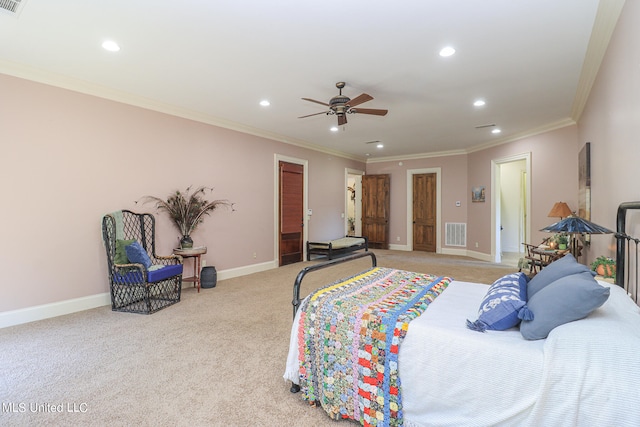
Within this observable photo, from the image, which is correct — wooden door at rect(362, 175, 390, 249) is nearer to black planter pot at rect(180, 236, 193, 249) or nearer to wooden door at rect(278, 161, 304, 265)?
wooden door at rect(278, 161, 304, 265)

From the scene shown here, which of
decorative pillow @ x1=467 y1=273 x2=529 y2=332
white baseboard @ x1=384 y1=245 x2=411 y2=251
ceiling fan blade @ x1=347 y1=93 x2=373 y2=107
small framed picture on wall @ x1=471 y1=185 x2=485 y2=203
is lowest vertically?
white baseboard @ x1=384 y1=245 x2=411 y2=251

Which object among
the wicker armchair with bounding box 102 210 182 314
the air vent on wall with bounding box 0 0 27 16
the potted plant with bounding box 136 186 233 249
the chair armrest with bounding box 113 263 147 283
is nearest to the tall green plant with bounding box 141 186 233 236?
the potted plant with bounding box 136 186 233 249

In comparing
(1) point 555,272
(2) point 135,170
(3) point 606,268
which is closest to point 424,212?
(3) point 606,268

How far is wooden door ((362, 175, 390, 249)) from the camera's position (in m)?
9.00

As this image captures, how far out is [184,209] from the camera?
15.3ft

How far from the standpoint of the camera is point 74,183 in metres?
3.72

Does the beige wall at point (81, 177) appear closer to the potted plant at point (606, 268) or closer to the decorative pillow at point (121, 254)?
the decorative pillow at point (121, 254)

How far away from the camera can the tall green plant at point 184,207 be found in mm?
4563

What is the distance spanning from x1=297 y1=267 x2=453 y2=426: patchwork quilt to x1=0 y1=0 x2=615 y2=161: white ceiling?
2221 millimetres

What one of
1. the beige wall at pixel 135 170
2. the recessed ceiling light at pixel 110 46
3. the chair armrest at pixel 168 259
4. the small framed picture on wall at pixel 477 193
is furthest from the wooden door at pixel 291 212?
the small framed picture on wall at pixel 477 193

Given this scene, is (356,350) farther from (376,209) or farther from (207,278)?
(376,209)

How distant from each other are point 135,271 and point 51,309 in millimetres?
1016

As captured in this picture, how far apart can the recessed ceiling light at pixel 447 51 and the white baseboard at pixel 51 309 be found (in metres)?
4.95

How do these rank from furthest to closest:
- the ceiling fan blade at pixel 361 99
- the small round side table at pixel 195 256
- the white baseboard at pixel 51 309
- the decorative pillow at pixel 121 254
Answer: the small round side table at pixel 195 256 → the decorative pillow at pixel 121 254 → the ceiling fan blade at pixel 361 99 → the white baseboard at pixel 51 309
